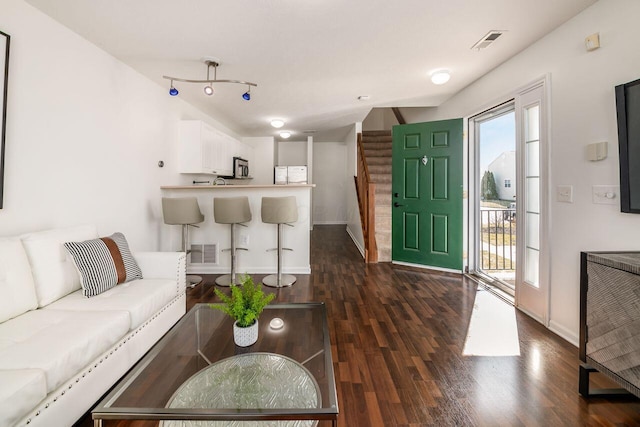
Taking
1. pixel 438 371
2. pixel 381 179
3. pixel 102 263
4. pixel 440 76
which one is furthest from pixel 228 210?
pixel 381 179

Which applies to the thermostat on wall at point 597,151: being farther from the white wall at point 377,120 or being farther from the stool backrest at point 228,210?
the white wall at point 377,120

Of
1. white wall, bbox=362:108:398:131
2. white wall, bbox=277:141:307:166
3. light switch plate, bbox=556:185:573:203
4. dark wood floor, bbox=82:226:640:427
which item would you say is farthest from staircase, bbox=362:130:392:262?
light switch plate, bbox=556:185:573:203

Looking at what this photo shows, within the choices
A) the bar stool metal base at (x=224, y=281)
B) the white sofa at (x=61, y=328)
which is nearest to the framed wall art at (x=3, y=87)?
the white sofa at (x=61, y=328)

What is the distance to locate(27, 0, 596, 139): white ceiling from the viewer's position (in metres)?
2.09

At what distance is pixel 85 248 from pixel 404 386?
7.73 ft

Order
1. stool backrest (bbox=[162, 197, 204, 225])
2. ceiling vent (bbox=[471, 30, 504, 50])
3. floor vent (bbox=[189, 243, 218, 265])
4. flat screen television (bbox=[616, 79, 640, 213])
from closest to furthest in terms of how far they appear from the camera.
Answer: flat screen television (bbox=[616, 79, 640, 213])
ceiling vent (bbox=[471, 30, 504, 50])
stool backrest (bbox=[162, 197, 204, 225])
floor vent (bbox=[189, 243, 218, 265])

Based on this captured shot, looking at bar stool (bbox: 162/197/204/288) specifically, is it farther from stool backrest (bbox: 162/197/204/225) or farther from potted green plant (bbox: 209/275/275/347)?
potted green plant (bbox: 209/275/275/347)

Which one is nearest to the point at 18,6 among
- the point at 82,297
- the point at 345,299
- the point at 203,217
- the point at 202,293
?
the point at 82,297

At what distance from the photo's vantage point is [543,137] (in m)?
2.49

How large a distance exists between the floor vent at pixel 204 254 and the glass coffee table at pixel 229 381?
2.31m

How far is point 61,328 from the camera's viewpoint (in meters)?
1.50

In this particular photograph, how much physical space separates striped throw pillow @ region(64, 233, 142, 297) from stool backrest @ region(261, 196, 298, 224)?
1526 mm

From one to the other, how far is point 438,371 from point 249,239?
290 cm

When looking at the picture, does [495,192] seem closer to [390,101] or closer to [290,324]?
[390,101]
